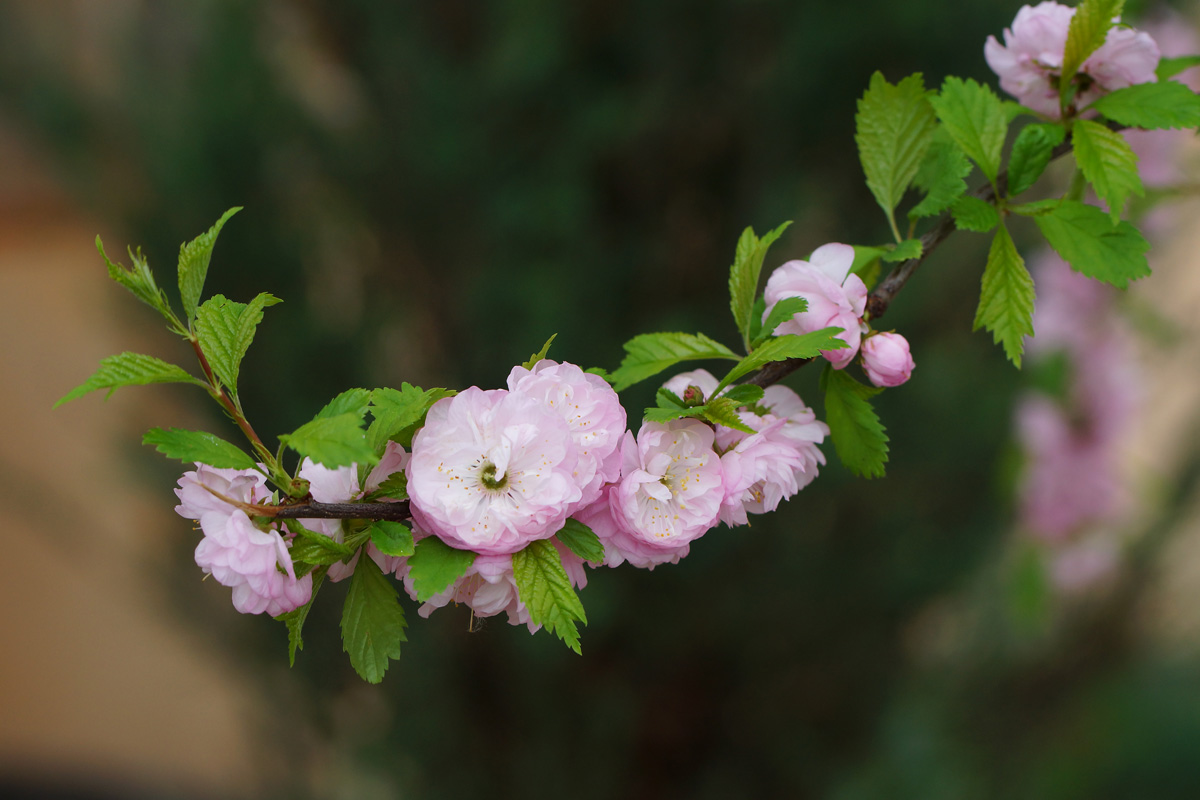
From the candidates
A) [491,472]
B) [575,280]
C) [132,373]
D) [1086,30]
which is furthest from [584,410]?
[575,280]

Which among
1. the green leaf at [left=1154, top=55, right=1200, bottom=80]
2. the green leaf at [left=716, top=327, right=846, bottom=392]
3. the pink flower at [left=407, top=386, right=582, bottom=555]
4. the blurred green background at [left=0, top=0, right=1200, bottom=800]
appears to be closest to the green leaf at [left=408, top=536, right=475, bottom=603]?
the pink flower at [left=407, top=386, right=582, bottom=555]

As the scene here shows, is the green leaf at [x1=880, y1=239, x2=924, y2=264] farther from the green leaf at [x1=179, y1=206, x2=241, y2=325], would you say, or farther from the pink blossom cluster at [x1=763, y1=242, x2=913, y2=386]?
the green leaf at [x1=179, y1=206, x2=241, y2=325]

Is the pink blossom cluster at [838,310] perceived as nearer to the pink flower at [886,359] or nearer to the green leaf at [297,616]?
the pink flower at [886,359]

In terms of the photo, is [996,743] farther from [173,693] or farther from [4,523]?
[4,523]

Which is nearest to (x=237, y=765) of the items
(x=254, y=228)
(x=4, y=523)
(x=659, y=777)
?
(x=4, y=523)

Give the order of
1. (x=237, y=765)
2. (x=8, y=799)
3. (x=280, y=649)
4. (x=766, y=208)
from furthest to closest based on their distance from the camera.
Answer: (x=237, y=765)
(x=8, y=799)
(x=280, y=649)
(x=766, y=208)

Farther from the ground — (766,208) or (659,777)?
(766,208)

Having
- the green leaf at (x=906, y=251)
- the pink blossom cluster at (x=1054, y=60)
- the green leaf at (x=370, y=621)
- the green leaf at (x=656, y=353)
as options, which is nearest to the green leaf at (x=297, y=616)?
the green leaf at (x=370, y=621)
